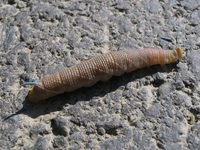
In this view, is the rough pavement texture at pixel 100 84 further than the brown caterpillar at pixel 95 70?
No

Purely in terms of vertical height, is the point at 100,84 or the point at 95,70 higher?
the point at 95,70

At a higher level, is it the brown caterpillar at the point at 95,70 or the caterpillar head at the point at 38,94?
the brown caterpillar at the point at 95,70

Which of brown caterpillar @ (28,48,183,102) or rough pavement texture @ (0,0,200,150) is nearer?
rough pavement texture @ (0,0,200,150)

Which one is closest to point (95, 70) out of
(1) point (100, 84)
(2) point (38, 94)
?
(1) point (100, 84)

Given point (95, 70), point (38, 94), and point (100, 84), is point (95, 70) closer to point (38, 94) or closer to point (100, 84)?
point (100, 84)

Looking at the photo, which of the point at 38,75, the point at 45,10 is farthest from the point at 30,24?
→ the point at 38,75
